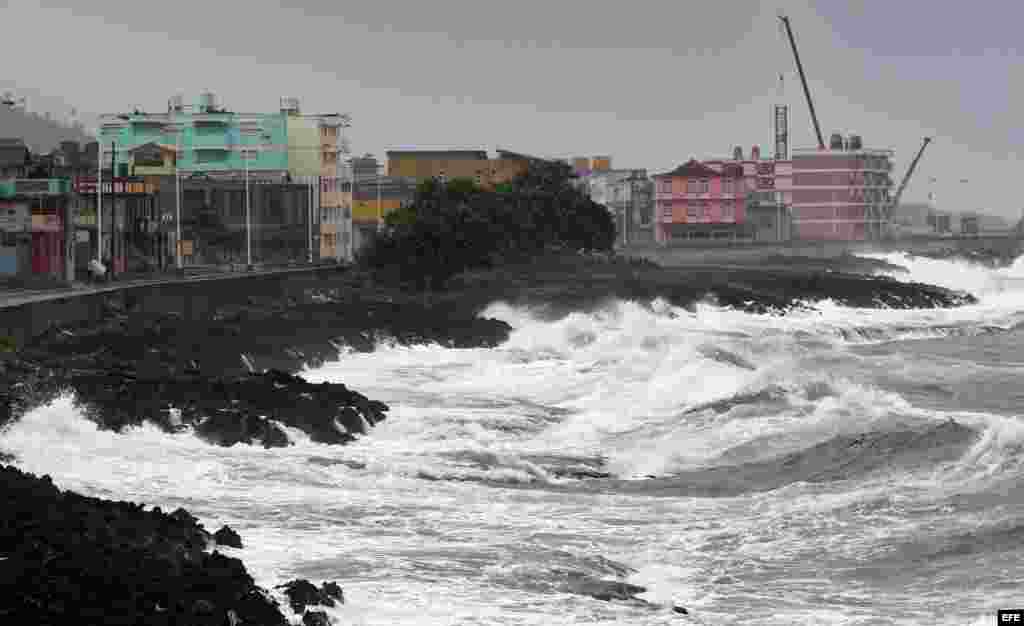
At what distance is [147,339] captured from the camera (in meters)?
46.0

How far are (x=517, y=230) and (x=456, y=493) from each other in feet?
251

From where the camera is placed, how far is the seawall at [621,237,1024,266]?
154 metres

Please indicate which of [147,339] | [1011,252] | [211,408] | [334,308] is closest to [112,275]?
[334,308]

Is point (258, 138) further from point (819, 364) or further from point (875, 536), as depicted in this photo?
point (875, 536)

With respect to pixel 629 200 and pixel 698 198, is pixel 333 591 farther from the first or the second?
pixel 629 200

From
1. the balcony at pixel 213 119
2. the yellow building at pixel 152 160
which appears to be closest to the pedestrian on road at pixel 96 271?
the yellow building at pixel 152 160

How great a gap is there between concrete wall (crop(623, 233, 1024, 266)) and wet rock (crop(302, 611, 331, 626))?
130 meters

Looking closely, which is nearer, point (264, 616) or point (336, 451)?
point (264, 616)

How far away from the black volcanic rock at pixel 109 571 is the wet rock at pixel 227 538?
0.17m

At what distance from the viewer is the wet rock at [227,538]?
68.7 feet

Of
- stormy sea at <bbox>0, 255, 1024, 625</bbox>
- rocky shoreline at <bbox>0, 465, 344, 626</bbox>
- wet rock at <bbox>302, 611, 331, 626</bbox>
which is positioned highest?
rocky shoreline at <bbox>0, 465, 344, 626</bbox>

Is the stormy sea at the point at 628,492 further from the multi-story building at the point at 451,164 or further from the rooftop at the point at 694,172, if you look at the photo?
the rooftop at the point at 694,172

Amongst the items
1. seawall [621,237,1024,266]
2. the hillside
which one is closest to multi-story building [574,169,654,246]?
seawall [621,237,1024,266]

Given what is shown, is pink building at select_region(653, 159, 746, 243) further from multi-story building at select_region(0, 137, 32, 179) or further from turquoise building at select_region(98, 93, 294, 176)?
multi-story building at select_region(0, 137, 32, 179)
